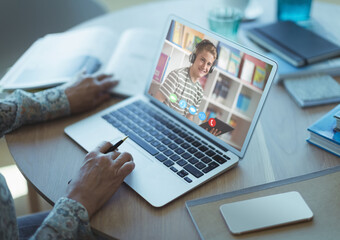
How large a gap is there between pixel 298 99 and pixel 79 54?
79cm

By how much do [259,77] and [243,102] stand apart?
70 millimetres

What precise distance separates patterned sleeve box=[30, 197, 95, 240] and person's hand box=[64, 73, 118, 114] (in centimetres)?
40

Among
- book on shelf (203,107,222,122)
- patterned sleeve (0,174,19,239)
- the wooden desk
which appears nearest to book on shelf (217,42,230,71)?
book on shelf (203,107,222,122)

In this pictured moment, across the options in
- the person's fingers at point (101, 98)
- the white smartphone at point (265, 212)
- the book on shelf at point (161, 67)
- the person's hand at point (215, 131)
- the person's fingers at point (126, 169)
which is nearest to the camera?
the white smartphone at point (265, 212)

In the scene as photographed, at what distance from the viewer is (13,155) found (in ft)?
3.10

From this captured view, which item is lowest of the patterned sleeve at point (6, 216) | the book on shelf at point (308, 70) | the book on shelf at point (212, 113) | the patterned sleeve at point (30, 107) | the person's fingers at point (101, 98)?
the patterned sleeve at point (6, 216)

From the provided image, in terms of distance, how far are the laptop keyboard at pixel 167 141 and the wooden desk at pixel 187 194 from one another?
0.05m

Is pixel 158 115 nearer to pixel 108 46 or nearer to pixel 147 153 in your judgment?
pixel 147 153

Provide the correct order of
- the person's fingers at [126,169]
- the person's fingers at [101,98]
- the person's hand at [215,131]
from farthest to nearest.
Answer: the person's fingers at [101,98], the person's hand at [215,131], the person's fingers at [126,169]

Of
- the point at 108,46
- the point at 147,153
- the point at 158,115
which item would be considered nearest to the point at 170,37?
the point at 158,115

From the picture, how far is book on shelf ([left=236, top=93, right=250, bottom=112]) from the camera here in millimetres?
869

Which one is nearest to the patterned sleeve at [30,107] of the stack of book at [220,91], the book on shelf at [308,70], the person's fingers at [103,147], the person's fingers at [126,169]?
the person's fingers at [103,147]

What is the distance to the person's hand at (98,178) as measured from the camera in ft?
2.54

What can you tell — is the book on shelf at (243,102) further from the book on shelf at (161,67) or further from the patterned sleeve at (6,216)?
the patterned sleeve at (6,216)
